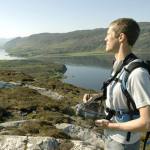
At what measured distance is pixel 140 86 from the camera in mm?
4191

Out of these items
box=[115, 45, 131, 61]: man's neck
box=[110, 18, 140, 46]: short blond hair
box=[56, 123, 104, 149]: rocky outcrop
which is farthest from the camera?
box=[56, 123, 104, 149]: rocky outcrop

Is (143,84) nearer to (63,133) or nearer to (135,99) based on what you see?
(135,99)

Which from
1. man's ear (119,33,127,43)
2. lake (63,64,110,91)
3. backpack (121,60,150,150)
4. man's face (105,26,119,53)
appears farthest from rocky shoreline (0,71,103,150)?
lake (63,64,110,91)

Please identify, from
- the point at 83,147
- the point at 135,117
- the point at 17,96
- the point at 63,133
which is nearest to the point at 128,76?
the point at 135,117

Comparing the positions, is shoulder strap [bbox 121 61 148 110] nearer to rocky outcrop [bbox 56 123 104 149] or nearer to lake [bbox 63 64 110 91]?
rocky outcrop [bbox 56 123 104 149]

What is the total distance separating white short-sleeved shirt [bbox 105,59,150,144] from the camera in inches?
165

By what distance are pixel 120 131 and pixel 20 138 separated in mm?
7254

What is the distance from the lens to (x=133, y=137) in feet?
Result: 15.4

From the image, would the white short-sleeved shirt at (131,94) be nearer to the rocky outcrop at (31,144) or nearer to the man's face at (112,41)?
the man's face at (112,41)

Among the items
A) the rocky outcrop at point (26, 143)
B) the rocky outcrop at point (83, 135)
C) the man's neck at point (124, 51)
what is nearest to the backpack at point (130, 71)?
the man's neck at point (124, 51)

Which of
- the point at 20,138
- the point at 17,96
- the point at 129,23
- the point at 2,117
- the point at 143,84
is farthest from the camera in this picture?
the point at 17,96

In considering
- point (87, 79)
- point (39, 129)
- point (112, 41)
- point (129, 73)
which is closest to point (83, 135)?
point (39, 129)

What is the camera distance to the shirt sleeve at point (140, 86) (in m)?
4.16

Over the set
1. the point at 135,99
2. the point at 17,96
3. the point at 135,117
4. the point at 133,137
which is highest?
the point at 135,99
